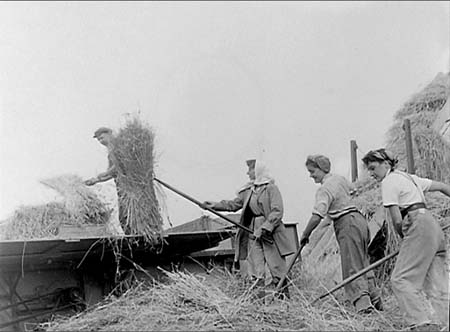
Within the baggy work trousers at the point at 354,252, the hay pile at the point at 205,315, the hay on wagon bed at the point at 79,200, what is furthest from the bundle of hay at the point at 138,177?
the baggy work trousers at the point at 354,252

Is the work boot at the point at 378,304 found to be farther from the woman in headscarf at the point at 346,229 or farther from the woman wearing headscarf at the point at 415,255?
the woman wearing headscarf at the point at 415,255

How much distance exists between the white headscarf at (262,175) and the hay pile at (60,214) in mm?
1505

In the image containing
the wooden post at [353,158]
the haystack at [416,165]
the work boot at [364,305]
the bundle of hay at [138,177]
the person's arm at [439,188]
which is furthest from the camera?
the wooden post at [353,158]

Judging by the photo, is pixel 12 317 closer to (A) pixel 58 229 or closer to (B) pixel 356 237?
(A) pixel 58 229

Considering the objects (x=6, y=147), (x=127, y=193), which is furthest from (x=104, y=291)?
(x=6, y=147)

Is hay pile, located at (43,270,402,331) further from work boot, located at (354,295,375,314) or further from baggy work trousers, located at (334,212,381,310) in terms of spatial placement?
baggy work trousers, located at (334,212,381,310)

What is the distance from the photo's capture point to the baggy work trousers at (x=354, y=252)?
18.1ft

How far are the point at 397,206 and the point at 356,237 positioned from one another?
1.13 metres

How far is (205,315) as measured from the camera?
14.2 feet

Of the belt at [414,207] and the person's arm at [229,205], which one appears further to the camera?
the person's arm at [229,205]

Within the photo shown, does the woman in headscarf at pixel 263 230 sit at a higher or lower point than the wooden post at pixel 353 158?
lower

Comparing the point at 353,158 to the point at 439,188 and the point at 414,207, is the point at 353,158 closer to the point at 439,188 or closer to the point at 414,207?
the point at 439,188

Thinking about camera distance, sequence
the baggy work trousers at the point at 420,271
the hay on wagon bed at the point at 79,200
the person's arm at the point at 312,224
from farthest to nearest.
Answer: the hay on wagon bed at the point at 79,200 < the person's arm at the point at 312,224 < the baggy work trousers at the point at 420,271

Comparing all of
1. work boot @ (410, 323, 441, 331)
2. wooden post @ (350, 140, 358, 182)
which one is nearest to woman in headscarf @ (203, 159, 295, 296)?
work boot @ (410, 323, 441, 331)
